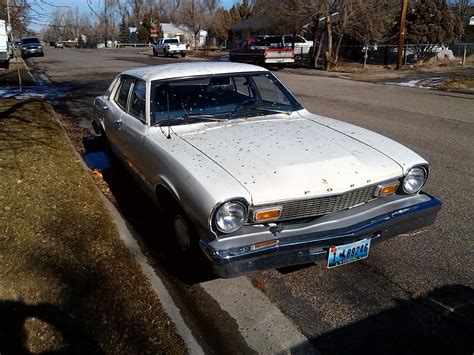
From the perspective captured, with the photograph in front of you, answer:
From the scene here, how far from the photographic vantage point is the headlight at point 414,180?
10.9 feet

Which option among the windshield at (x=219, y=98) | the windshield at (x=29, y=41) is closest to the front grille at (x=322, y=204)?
the windshield at (x=219, y=98)

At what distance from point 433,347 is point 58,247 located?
287 cm

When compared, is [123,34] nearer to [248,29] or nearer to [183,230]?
[248,29]

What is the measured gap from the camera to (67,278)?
3131 millimetres

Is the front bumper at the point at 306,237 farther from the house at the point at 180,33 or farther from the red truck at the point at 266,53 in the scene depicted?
the house at the point at 180,33

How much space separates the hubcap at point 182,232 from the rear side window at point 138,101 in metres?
1.15

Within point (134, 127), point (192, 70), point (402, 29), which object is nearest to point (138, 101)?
point (134, 127)

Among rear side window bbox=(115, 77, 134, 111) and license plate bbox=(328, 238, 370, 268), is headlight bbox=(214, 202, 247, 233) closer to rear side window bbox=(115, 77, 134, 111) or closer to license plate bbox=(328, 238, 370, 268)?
license plate bbox=(328, 238, 370, 268)

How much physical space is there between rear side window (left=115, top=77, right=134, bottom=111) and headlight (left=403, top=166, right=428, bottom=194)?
9.83 ft

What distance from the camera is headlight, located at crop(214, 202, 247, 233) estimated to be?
2.75 metres

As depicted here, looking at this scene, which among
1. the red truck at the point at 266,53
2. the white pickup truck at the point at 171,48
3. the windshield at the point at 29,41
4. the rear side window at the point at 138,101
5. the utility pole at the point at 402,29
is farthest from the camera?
the white pickup truck at the point at 171,48

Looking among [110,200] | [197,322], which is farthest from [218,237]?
[110,200]

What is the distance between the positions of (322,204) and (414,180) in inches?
34.7

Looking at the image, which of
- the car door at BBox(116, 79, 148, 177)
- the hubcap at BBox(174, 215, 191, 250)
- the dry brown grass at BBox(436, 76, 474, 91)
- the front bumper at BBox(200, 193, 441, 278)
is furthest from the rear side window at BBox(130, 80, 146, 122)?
the dry brown grass at BBox(436, 76, 474, 91)
